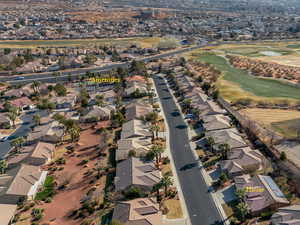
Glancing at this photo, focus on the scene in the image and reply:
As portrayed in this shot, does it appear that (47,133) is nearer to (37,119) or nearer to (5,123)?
(37,119)

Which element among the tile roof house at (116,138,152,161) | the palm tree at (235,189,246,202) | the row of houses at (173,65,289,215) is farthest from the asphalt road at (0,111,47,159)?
the palm tree at (235,189,246,202)

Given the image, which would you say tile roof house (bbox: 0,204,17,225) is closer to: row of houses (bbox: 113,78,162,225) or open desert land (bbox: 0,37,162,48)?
row of houses (bbox: 113,78,162,225)

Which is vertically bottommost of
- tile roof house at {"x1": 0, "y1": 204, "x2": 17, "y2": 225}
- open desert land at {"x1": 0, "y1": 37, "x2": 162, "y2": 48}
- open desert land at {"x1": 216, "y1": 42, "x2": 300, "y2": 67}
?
tile roof house at {"x1": 0, "y1": 204, "x2": 17, "y2": 225}

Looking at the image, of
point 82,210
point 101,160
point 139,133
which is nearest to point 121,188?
point 82,210

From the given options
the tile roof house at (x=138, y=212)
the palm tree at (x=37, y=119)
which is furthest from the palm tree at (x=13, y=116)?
the tile roof house at (x=138, y=212)

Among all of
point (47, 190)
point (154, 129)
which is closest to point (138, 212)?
point (47, 190)

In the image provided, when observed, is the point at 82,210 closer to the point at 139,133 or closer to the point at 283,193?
the point at 139,133
